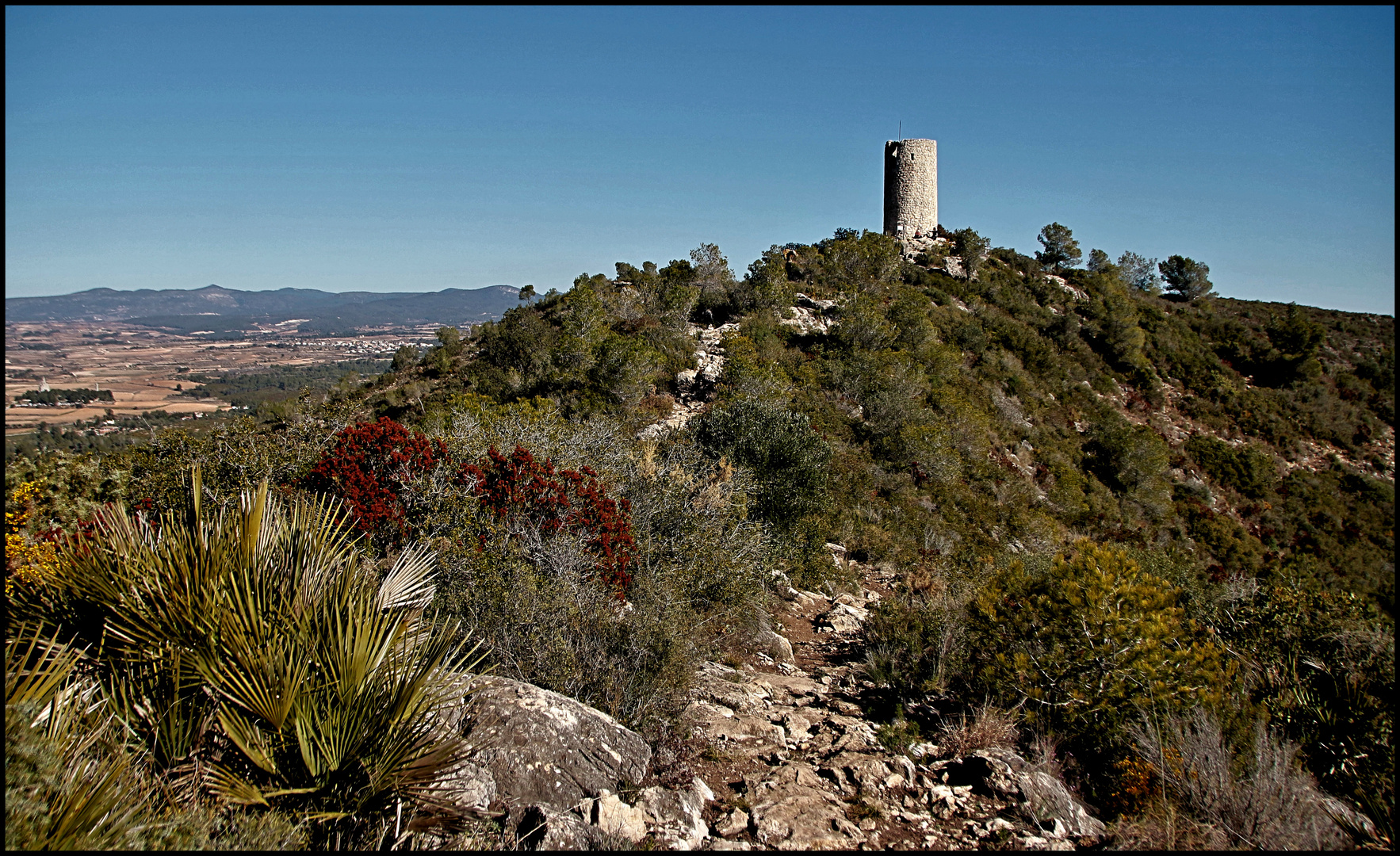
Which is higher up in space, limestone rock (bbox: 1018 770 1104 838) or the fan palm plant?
the fan palm plant

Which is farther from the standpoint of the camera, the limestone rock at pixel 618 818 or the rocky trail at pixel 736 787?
the rocky trail at pixel 736 787

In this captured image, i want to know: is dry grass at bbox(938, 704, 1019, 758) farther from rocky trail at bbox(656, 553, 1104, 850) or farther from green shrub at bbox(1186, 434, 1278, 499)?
green shrub at bbox(1186, 434, 1278, 499)

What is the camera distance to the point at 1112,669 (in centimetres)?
586

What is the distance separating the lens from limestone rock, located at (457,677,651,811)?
4773 millimetres

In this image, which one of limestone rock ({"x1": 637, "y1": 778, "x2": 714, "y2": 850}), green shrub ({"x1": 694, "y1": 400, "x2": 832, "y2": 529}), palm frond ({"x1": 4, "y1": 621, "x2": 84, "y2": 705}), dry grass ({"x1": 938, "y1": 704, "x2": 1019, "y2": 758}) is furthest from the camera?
green shrub ({"x1": 694, "y1": 400, "x2": 832, "y2": 529})

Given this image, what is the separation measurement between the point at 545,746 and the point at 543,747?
0.05ft

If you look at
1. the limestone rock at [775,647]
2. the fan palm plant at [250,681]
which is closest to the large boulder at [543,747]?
the fan palm plant at [250,681]

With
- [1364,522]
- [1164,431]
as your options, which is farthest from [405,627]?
[1364,522]

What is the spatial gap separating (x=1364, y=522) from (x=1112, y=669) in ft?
96.7

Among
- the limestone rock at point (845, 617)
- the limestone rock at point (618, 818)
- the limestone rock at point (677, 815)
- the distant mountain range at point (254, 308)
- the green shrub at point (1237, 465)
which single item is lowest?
the green shrub at point (1237, 465)

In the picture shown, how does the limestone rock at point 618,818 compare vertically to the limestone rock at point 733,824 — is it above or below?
above

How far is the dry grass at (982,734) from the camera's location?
590 cm

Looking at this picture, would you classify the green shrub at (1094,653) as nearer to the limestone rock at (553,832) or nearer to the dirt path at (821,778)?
the dirt path at (821,778)

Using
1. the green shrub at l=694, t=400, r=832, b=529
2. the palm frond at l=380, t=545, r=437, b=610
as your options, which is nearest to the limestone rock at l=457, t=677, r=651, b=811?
the palm frond at l=380, t=545, r=437, b=610
